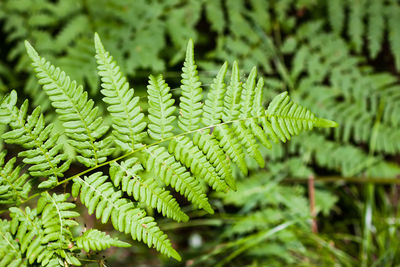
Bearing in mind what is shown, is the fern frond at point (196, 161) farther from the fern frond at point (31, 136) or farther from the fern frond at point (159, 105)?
the fern frond at point (31, 136)

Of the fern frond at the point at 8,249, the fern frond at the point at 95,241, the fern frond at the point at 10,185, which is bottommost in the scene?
the fern frond at the point at 95,241

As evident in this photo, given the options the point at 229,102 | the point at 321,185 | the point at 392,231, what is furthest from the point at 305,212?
the point at 229,102

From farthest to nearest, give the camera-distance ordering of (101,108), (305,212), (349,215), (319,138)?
(349,215)
(319,138)
(305,212)
(101,108)

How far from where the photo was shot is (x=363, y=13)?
2410 mm

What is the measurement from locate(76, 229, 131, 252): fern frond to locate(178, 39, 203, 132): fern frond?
18.8 inches

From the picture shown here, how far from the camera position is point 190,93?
3.57ft

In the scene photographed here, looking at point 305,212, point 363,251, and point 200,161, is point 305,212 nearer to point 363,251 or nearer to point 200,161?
point 363,251

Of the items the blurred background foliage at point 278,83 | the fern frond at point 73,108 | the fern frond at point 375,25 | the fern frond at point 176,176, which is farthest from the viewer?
the fern frond at point 375,25

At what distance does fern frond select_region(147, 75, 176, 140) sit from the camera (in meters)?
1.08

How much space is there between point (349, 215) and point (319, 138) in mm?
771

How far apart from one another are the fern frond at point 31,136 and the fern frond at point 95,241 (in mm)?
241

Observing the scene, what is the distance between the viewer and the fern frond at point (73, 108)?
1.00m

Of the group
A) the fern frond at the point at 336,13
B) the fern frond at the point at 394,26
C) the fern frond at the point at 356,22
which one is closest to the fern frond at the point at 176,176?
the fern frond at the point at 356,22

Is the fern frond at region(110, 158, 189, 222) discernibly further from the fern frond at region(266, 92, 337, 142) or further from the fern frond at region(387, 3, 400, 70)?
the fern frond at region(387, 3, 400, 70)
